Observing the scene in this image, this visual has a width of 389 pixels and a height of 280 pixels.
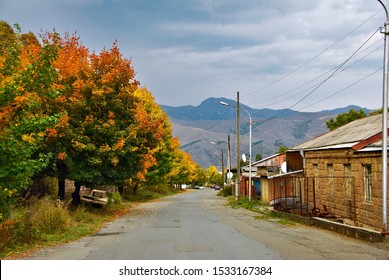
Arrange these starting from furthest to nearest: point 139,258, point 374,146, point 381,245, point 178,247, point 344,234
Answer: point 374,146, point 344,234, point 381,245, point 178,247, point 139,258

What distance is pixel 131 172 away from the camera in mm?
→ 26219

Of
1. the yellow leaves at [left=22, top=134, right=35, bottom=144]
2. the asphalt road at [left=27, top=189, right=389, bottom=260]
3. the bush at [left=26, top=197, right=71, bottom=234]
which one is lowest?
Answer: the asphalt road at [left=27, top=189, right=389, bottom=260]

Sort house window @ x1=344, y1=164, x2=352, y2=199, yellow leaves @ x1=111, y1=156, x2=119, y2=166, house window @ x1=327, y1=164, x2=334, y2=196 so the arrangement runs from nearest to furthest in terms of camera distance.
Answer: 1. house window @ x1=344, y1=164, x2=352, y2=199
2. house window @ x1=327, y1=164, x2=334, y2=196
3. yellow leaves @ x1=111, y1=156, x2=119, y2=166

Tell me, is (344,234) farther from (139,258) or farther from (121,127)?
(121,127)

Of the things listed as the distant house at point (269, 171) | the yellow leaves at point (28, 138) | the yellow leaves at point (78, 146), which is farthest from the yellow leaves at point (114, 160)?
the distant house at point (269, 171)

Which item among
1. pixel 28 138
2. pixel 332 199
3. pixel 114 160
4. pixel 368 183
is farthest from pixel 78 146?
pixel 368 183

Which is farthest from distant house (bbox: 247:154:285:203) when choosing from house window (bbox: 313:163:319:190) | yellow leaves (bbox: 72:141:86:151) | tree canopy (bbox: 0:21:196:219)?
yellow leaves (bbox: 72:141:86:151)

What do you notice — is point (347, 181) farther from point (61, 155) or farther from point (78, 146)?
point (61, 155)

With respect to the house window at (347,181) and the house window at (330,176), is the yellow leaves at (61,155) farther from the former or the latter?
the house window at (347,181)

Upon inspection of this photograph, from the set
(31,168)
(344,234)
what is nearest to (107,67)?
(31,168)

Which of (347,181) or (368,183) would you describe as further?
(347,181)

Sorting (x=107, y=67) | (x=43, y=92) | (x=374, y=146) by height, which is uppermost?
(x=107, y=67)

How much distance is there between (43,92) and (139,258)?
585 centimetres

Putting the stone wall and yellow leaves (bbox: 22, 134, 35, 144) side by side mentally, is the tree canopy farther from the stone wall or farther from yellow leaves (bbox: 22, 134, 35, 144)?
the stone wall
